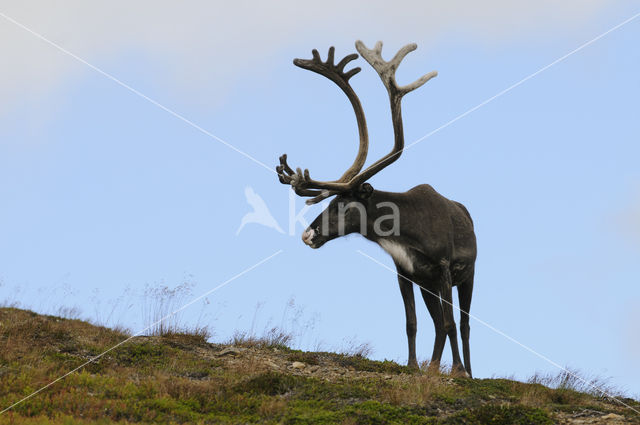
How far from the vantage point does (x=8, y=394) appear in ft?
33.8

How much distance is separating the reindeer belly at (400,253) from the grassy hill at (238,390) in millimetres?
1606

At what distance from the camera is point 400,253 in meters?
13.4

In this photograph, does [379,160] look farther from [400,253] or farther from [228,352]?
[228,352]

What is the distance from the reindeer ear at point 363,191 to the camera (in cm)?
1324

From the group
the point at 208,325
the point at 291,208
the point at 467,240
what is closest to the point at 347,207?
the point at 291,208

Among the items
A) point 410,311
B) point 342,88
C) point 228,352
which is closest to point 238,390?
point 228,352

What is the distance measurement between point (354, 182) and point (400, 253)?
1370 mm

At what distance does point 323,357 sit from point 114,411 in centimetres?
477

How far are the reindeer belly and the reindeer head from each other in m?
0.49

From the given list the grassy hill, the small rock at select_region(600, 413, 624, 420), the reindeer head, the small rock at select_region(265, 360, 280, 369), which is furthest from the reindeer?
the small rock at select_region(600, 413, 624, 420)

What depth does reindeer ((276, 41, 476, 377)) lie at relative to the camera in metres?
13.3

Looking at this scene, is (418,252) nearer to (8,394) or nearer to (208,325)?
(208,325)

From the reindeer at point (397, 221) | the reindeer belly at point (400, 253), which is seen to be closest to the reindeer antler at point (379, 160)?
the reindeer at point (397, 221)

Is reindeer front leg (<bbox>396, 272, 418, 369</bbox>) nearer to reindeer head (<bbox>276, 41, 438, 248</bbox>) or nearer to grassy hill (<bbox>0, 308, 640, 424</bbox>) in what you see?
grassy hill (<bbox>0, 308, 640, 424</bbox>)
